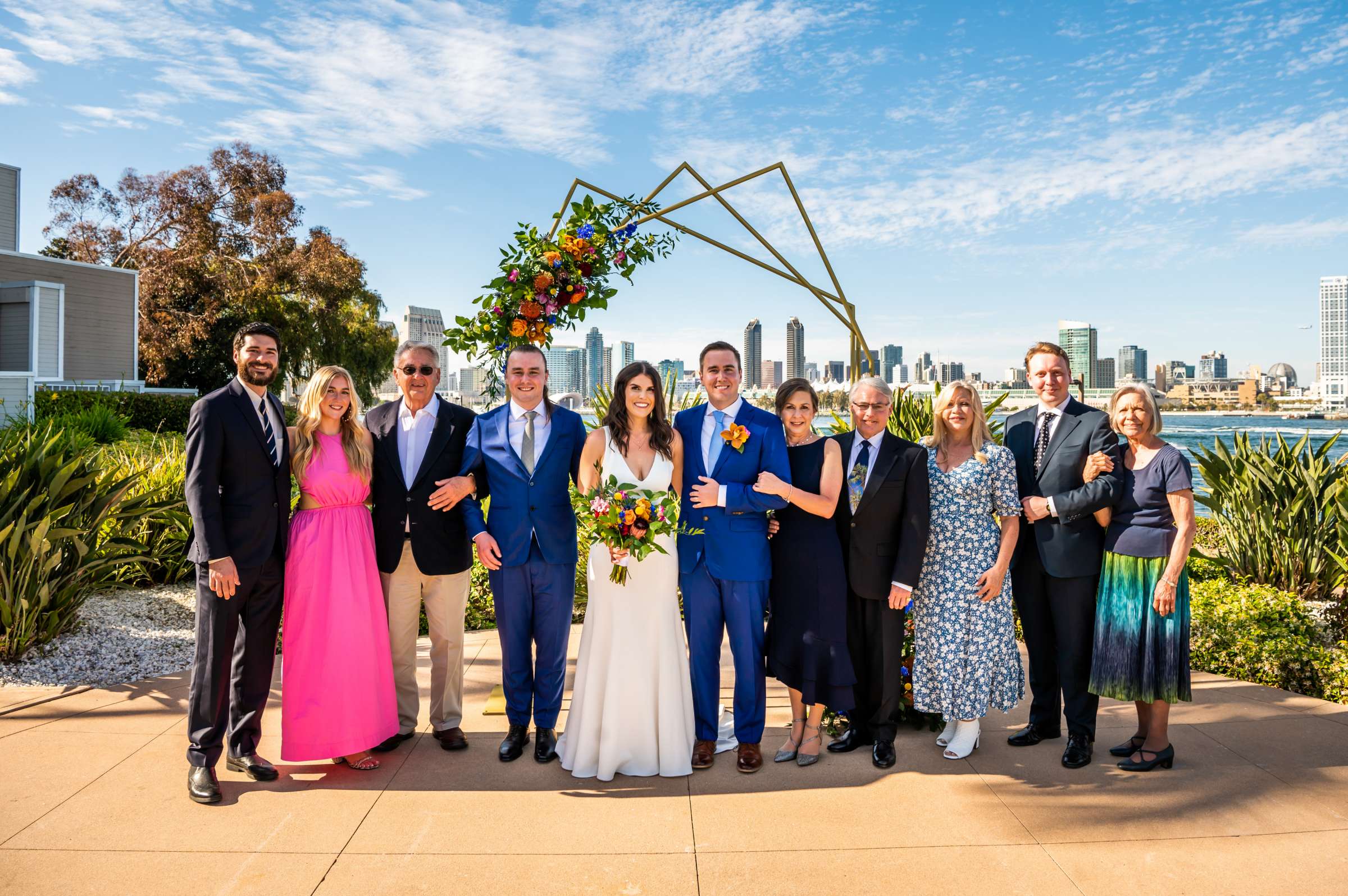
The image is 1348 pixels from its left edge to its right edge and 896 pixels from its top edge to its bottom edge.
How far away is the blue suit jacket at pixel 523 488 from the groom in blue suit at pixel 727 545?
0.63 metres

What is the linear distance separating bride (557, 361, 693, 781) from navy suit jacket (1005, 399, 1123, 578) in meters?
1.95

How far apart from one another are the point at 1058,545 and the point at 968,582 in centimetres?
52

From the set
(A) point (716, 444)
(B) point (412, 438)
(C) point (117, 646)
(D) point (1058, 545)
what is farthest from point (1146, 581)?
(C) point (117, 646)

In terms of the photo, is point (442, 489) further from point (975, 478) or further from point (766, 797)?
point (975, 478)

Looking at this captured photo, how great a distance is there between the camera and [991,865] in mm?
3148

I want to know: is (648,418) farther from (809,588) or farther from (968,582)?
(968,582)

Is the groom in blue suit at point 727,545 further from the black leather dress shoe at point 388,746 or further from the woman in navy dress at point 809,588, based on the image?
the black leather dress shoe at point 388,746

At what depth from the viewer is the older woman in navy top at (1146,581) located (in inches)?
156

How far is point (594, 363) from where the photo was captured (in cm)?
2709

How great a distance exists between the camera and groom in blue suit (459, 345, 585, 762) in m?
4.19

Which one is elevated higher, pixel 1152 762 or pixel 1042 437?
pixel 1042 437

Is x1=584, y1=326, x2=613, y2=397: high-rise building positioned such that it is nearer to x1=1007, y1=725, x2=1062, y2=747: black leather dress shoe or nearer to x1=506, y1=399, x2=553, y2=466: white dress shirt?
x1=506, y1=399, x2=553, y2=466: white dress shirt

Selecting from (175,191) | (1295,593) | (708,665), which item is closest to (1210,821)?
(708,665)

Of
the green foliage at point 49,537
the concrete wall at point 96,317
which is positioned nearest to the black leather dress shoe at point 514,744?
the green foliage at point 49,537
